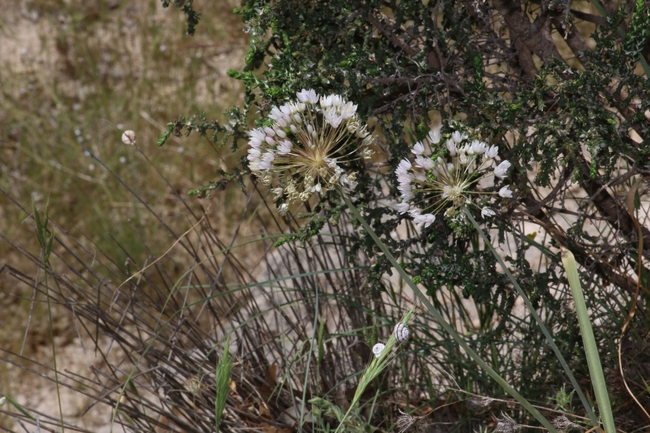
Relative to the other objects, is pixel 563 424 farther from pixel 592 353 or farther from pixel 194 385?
pixel 194 385

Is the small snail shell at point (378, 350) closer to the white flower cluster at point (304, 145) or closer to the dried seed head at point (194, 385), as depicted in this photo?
the white flower cluster at point (304, 145)

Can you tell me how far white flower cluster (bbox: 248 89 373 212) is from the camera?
1.23 meters

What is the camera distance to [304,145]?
125 cm

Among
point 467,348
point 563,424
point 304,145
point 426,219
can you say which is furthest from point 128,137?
point 563,424

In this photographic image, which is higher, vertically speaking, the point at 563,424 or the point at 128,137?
Result: the point at 128,137

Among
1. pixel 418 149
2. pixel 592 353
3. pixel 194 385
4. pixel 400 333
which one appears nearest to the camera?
pixel 592 353

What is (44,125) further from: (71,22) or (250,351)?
(250,351)

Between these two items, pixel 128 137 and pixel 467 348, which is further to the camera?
pixel 128 137

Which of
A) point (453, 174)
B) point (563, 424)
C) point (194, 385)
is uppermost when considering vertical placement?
point (453, 174)

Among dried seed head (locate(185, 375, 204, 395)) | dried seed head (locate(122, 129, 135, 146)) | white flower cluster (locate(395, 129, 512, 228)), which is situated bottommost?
dried seed head (locate(185, 375, 204, 395))

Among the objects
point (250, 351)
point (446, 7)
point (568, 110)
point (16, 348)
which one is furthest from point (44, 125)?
point (568, 110)

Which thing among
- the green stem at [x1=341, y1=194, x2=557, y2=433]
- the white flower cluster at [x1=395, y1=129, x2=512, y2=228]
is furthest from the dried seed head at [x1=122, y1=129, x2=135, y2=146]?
the green stem at [x1=341, y1=194, x2=557, y2=433]

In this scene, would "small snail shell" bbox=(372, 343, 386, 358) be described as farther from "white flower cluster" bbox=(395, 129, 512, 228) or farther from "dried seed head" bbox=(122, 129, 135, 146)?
"dried seed head" bbox=(122, 129, 135, 146)

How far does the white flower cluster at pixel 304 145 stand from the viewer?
1226 millimetres
